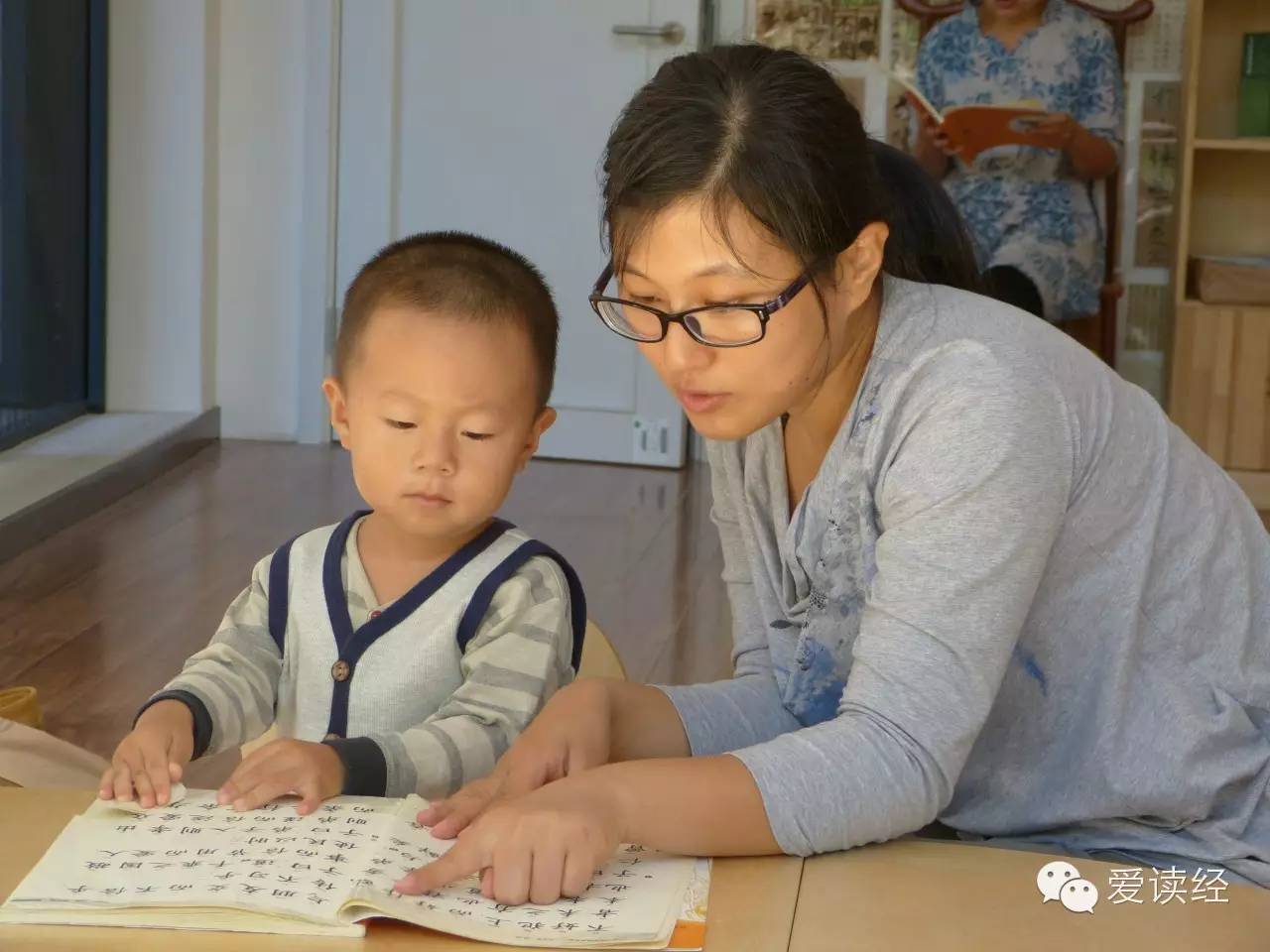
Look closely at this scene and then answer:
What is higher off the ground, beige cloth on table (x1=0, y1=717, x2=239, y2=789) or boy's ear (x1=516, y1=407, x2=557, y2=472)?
boy's ear (x1=516, y1=407, x2=557, y2=472)

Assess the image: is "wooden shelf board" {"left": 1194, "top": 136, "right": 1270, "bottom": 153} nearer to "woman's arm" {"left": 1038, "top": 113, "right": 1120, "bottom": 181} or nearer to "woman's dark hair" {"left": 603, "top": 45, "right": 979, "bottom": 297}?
A: "woman's arm" {"left": 1038, "top": 113, "right": 1120, "bottom": 181}

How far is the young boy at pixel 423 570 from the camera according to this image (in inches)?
51.4

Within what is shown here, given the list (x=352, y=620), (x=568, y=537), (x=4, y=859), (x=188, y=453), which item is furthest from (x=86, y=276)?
(x=4, y=859)

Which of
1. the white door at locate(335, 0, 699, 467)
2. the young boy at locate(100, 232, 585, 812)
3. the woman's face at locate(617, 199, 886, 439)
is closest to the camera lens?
the woman's face at locate(617, 199, 886, 439)

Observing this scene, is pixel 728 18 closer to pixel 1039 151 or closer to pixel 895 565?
pixel 1039 151

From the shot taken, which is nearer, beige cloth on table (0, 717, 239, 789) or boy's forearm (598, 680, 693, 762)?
boy's forearm (598, 680, 693, 762)

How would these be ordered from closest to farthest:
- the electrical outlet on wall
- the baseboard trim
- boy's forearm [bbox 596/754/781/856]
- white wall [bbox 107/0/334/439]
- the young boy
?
boy's forearm [bbox 596/754/781/856] < the young boy < the baseboard trim < white wall [bbox 107/0/334/439] < the electrical outlet on wall

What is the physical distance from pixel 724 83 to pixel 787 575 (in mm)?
394

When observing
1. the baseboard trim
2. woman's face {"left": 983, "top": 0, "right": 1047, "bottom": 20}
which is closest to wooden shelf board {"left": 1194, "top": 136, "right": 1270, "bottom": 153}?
woman's face {"left": 983, "top": 0, "right": 1047, "bottom": 20}

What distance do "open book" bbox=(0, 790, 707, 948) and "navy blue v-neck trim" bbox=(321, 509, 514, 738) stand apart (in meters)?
0.30

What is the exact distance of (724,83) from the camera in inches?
44.1

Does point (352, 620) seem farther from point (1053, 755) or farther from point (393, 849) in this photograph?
point (1053, 755)

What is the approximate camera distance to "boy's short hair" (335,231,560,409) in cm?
135

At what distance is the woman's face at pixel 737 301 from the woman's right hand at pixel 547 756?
0.21m
